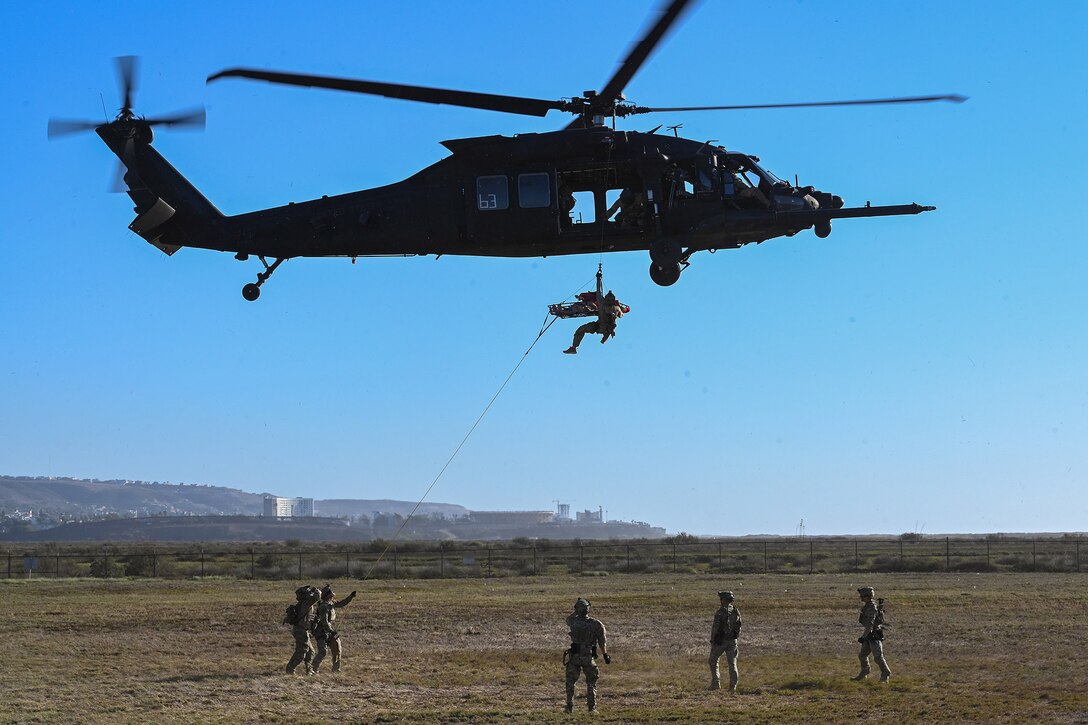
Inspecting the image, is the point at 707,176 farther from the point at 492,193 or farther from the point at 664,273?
the point at 492,193

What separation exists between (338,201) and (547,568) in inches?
1684

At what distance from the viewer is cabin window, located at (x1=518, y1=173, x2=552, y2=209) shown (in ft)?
66.1

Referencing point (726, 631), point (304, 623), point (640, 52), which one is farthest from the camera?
point (304, 623)

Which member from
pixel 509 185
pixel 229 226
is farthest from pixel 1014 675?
pixel 229 226

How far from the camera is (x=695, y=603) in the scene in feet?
122

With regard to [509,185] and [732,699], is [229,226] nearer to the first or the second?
[509,185]

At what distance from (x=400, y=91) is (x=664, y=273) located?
5082mm

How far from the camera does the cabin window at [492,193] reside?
66.6ft

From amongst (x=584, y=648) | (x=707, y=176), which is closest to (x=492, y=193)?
(x=707, y=176)

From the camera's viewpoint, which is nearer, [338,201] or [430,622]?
[338,201]

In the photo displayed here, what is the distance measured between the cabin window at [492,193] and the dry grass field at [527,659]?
788cm

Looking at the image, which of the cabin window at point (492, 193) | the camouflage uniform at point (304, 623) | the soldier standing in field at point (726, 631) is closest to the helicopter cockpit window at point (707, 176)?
the cabin window at point (492, 193)

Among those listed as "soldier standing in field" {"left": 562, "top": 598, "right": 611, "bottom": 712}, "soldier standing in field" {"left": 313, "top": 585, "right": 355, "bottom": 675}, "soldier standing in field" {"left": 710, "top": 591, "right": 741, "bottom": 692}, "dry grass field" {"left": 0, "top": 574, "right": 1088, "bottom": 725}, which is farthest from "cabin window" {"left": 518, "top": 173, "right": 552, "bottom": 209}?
"dry grass field" {"left": 0, "top": 574, "right": 1088, "bottom": 725}

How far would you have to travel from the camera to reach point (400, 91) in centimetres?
1831
